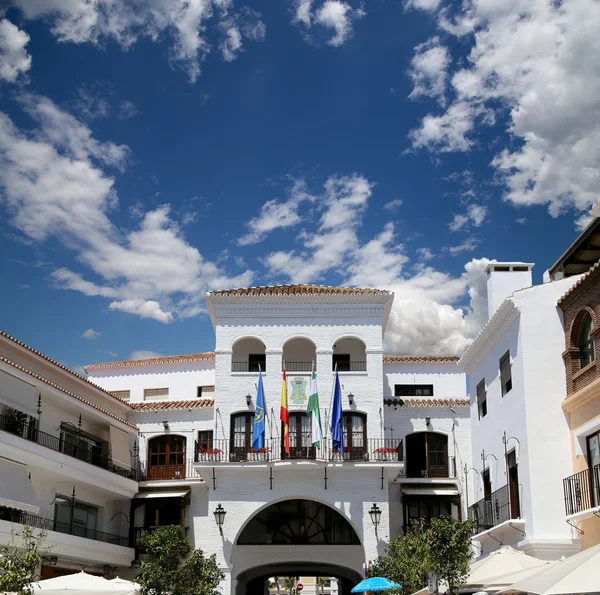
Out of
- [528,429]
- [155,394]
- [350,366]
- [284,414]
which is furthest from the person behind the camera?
[155,394]

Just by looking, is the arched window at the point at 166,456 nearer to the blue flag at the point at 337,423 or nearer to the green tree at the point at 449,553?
the blue flag at the point at 337,423

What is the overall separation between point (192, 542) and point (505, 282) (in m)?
15.6

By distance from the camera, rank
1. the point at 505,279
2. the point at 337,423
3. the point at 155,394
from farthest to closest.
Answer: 1. the point at 155,394
2. the point at 337,423
3. the point at 505,279

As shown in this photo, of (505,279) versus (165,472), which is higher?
(505,279)

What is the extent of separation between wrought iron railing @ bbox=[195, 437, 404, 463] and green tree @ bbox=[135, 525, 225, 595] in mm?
6152

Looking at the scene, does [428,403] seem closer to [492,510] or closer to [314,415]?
[314,415]

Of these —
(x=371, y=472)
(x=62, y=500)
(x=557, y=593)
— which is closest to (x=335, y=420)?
(x=371, y=472)

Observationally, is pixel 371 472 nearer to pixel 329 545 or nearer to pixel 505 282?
pixel 329 545

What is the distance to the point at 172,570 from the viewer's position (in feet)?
80.4

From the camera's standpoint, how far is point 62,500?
30.8m

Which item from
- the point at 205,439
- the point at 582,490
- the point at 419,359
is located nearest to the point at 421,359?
the point at 419,359

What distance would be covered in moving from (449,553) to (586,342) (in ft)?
20.3

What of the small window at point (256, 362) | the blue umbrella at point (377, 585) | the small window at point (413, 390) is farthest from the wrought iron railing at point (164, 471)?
the blue umbrella at point (377, 585)

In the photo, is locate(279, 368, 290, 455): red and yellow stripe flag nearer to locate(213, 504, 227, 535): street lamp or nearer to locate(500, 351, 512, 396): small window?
locate(213, 504, 227, 535): street lamp
